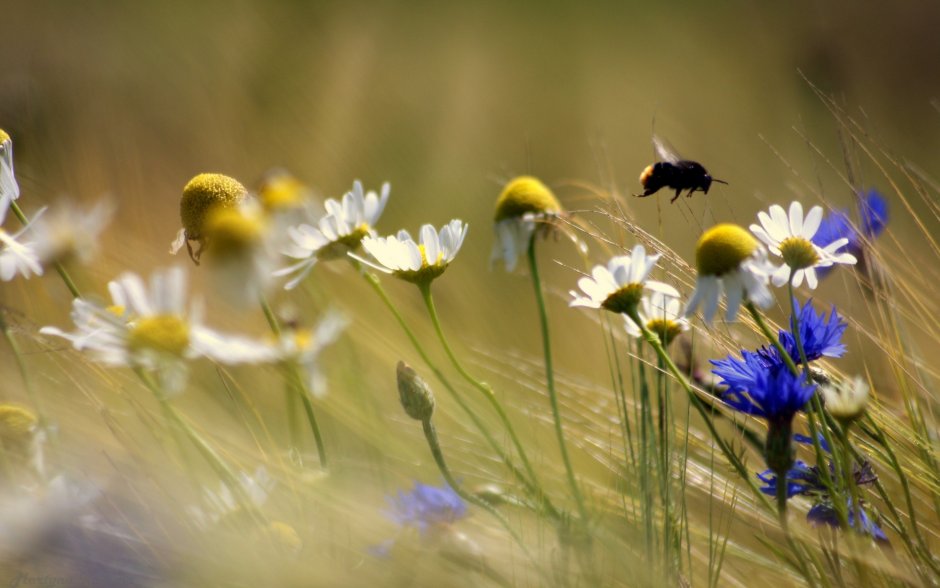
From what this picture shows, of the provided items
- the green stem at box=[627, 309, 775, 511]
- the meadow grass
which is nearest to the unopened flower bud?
the meadow grass

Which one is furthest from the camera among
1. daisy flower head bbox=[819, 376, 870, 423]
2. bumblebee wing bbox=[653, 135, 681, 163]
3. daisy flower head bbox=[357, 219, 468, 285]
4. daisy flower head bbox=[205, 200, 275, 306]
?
bumblebee wing bbox=[653, 135, 681, 163]

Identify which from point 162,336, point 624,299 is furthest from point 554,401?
point 162,336

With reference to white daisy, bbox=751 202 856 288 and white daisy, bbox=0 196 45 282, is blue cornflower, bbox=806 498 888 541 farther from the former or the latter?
white daisy, bbox=0 196 45 282

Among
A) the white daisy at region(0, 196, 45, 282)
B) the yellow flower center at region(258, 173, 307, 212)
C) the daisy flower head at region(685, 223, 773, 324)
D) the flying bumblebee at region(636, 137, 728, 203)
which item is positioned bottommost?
the yellow flower center at region(258, 173, 307, 212)

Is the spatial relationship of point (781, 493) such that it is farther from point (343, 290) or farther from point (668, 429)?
point (343, 290)

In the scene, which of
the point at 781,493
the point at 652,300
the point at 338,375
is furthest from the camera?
the point at 338,375

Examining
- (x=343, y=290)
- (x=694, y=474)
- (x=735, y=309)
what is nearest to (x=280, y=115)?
(x=343, y=290)

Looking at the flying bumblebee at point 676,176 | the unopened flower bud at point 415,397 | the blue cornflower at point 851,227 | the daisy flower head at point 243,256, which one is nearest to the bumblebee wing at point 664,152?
the flying bumblebee at point 676,176
